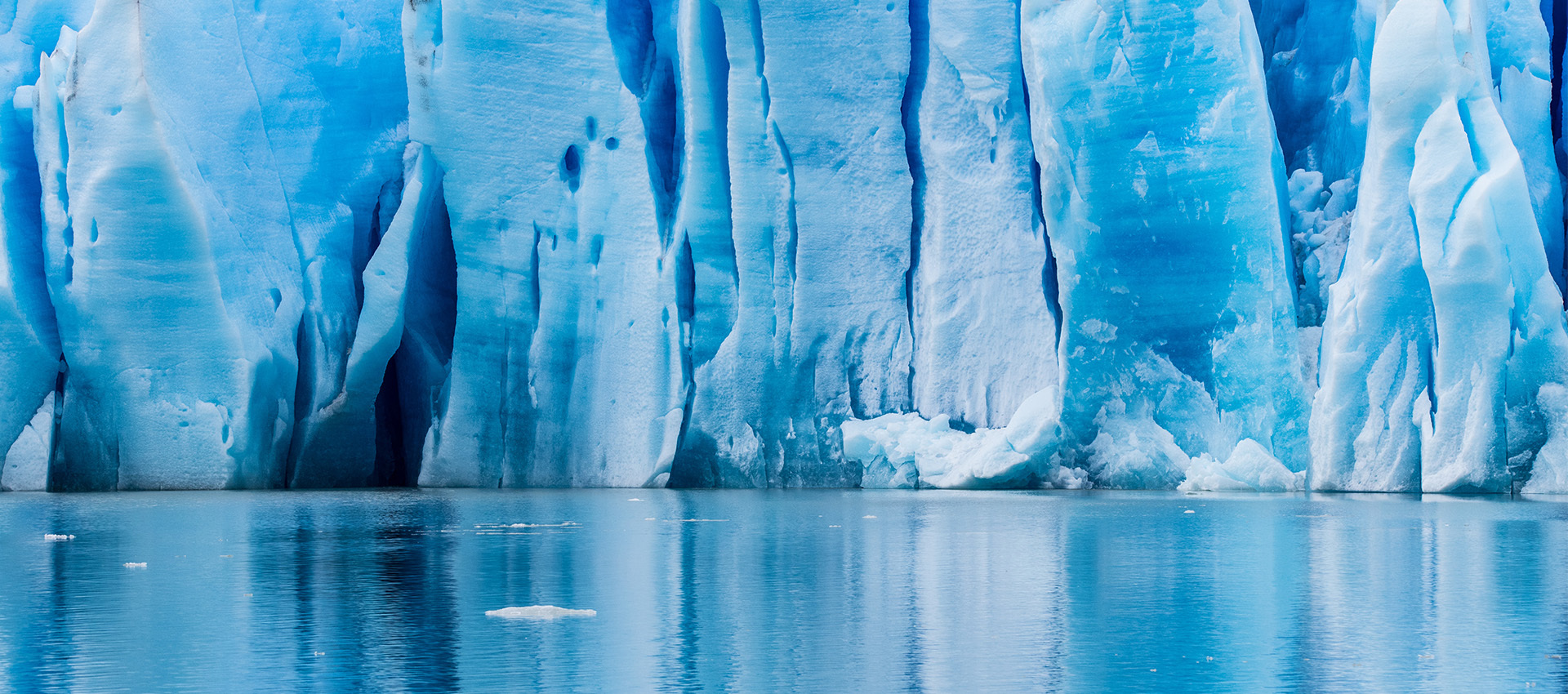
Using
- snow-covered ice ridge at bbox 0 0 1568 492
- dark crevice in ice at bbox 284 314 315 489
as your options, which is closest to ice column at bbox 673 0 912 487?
snow-covered ice ridge at bbox 0 0 1568 492

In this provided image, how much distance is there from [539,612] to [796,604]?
3.43ft

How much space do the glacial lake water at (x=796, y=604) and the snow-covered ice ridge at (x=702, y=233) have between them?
5.71m

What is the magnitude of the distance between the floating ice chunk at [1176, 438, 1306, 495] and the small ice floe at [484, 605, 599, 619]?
A: 11.8m

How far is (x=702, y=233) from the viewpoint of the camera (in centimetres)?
1878

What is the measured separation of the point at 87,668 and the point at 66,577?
2997mm

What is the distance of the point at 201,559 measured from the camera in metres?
8.38

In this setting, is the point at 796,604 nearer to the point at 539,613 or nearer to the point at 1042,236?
the point at 539,613

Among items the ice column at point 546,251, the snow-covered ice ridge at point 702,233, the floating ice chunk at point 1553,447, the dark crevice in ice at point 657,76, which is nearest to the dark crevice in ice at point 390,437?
Answer: the snow-covered ice ridge at point 702,233

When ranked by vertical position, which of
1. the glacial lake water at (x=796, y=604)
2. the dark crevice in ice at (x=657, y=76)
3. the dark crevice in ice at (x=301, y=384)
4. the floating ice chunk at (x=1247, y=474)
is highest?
the dark crevice in ice at (x=657, y=76)

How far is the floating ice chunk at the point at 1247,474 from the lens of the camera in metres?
16.4

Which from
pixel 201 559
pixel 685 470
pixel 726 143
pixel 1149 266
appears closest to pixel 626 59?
pixel 726 143

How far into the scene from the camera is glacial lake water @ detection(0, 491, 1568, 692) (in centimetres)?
469

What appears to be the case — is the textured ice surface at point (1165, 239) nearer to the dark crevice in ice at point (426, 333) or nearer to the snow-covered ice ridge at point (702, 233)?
the snow-covered ice ridge at point (702, 233)

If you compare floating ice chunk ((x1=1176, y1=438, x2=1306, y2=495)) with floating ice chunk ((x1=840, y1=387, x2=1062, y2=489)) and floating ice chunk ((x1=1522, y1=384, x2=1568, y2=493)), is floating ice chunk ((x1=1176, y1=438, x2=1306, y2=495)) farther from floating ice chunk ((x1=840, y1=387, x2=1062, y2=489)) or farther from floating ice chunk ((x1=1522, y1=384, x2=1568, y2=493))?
floating ice chunk ((x1=1522, y1=384, x2=1568, y2=493))
